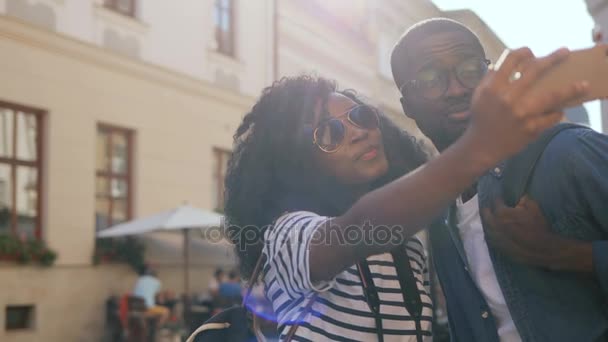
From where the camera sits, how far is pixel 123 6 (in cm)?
1198

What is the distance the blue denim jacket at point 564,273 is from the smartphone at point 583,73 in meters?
0.48

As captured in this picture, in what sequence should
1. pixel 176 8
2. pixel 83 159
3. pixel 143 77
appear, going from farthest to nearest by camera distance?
pixel 176 8 < pixel 143 77 < pixel 83 159

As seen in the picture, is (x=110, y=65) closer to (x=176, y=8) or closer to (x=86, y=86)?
(x=86, y=86)

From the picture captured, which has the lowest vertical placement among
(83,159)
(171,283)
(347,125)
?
(171,283)

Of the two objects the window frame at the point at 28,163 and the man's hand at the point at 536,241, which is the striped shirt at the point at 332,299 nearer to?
the man's hand at the point at 536,241

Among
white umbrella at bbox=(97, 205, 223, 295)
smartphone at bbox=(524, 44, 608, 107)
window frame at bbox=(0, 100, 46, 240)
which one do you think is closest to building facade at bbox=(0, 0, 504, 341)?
window frame at bbox=(0, 100, 46, 240)

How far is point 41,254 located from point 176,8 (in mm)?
5491

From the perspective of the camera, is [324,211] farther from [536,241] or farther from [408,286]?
[536,241]

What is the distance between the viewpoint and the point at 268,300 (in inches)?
78.9

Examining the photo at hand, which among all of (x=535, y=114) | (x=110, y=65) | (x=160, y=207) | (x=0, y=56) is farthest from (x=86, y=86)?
(x=535, y=114)

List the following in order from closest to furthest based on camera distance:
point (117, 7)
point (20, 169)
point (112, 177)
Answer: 1. point (20, 169)
2. point (112, 177)
3. point (117, 7)

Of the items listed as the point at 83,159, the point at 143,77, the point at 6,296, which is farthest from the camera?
→ the point at 143,77

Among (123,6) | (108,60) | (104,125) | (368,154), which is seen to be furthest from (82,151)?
(368,154)

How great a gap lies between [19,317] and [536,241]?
9.70 m
